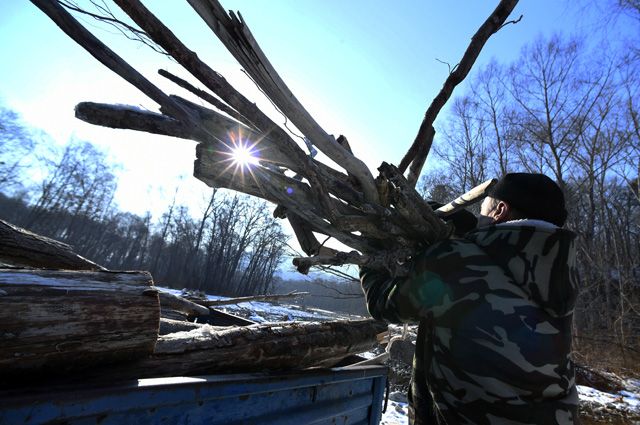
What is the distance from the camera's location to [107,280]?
161cm

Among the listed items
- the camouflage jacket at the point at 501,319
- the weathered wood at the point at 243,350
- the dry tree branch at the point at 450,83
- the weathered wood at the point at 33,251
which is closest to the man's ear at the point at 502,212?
the camouflage jacket at the point at 501,319

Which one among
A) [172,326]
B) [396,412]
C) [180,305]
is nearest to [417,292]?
[172,326]

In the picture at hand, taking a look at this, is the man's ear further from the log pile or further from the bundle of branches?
the log pile

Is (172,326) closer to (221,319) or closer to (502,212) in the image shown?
(221,319)

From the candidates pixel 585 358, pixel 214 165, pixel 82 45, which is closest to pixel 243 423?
pixel 214 165

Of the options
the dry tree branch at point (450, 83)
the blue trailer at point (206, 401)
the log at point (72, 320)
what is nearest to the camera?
the blue trailer at point (206, 401)

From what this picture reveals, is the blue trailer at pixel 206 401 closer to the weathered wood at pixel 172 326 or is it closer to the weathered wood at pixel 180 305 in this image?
the weathered wood at pixel 172 326

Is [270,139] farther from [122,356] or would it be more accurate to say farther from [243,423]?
[243,423]

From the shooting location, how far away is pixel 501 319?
62.9 inches

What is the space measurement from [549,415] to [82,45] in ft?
8.57

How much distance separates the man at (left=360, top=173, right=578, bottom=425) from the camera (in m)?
1.57

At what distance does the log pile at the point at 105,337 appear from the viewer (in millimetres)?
1277

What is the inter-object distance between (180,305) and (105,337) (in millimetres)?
2700

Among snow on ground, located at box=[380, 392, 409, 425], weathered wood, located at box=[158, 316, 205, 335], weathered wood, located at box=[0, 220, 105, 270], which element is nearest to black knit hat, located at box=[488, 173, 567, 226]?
weathered wood, located at box=[158, 316, 205, 335]
